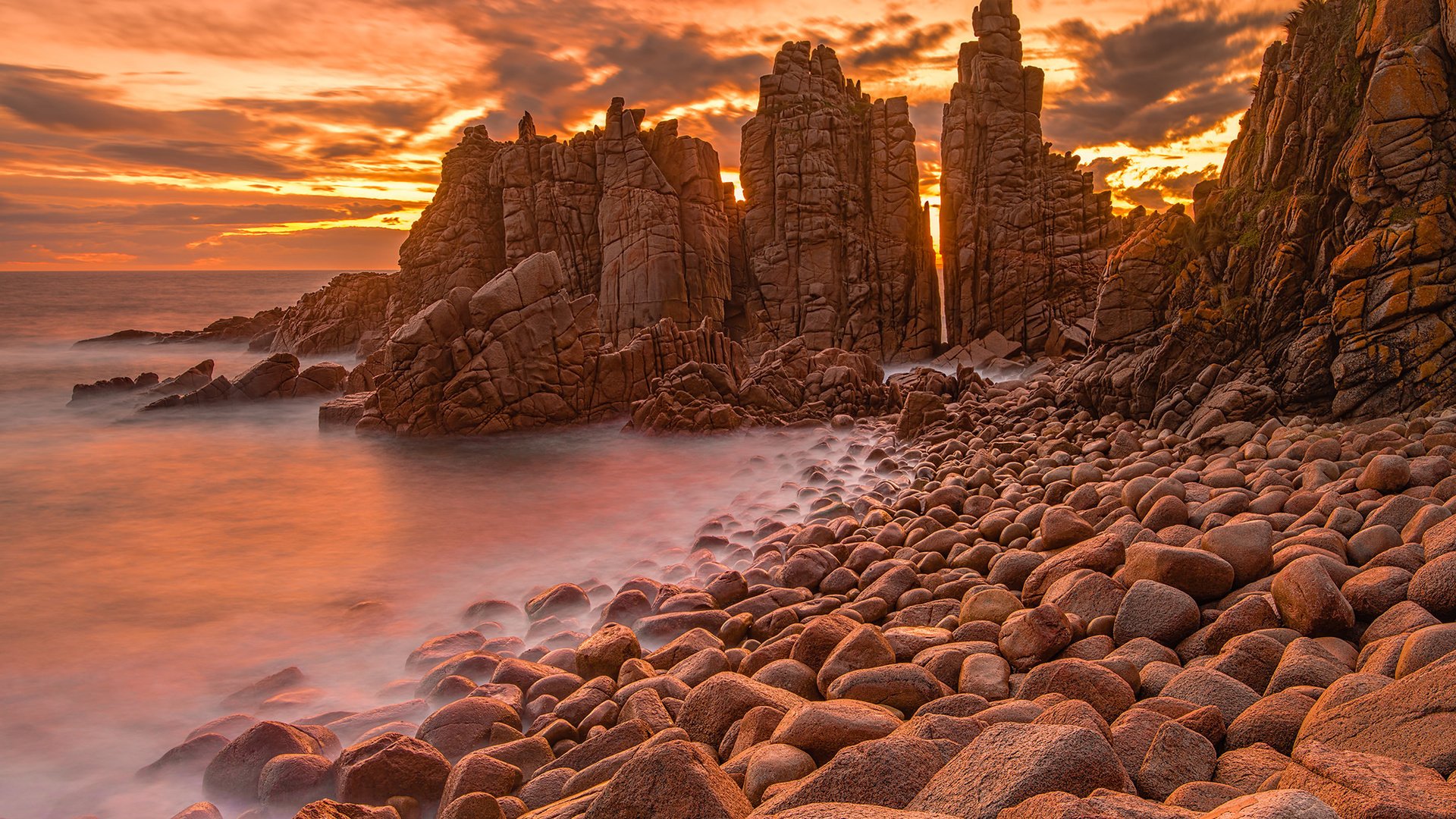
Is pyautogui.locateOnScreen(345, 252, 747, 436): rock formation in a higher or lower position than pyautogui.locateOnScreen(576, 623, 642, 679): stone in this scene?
higher

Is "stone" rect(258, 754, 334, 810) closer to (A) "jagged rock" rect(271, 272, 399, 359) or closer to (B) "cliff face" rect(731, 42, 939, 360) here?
(B) "cliff face" rect(731, 42, 939, 360)

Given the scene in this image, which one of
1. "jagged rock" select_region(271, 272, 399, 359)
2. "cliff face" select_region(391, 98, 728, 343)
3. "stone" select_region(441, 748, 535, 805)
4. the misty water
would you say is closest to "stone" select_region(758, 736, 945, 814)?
"stone" select_region(441, 748, 535, 805)

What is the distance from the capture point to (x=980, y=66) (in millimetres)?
31734

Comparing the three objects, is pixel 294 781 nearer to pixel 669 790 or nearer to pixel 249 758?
pixel 249 758

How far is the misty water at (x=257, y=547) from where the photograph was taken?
5.95 metres

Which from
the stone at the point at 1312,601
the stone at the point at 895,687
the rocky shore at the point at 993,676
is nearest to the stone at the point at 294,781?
the rocky shore at the point at 993,676

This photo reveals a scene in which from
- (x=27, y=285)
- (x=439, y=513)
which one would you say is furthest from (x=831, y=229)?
(x=27, y=285)

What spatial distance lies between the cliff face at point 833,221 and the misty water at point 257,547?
17.6 m

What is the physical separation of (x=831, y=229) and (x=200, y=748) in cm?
3174

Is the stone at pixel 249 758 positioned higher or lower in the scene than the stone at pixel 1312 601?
lower

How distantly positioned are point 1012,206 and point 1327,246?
78.6 feet

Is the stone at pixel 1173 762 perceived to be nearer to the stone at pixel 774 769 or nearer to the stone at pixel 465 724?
the stone at pixel 774 769

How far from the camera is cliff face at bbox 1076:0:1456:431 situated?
7898 mm

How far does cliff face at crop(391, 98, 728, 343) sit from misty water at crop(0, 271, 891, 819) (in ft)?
49.4
